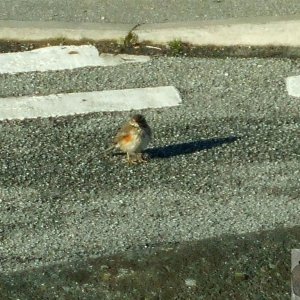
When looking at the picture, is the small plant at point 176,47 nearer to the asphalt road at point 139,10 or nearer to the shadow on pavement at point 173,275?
the asphalt road at point 139,10

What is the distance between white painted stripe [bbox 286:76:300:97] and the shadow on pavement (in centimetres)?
281

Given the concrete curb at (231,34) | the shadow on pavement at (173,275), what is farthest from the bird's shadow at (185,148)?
the concrete curb at (231,34)

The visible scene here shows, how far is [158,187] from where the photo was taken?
24.3 feet

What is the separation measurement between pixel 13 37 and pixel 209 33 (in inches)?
70.7

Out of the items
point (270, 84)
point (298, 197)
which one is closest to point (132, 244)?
point (298, 197)

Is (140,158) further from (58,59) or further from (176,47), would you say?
(176,47)

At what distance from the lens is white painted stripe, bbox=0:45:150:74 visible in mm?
9453

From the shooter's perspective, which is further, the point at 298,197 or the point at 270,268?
the point at 298,197

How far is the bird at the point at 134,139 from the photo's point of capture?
7.77 metres

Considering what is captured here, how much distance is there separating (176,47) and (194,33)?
0.22 meters

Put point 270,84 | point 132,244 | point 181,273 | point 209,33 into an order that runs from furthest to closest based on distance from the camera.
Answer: point 209,33
point 270,84
point 132,244
point 181,273

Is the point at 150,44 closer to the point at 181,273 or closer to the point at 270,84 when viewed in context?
the point at 270,84

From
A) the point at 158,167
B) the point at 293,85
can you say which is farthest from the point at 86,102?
the point at 293,85

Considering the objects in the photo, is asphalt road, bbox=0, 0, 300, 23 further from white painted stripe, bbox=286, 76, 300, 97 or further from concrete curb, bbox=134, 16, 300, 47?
white painted stripe, bbox=286, 76, 300, 97
